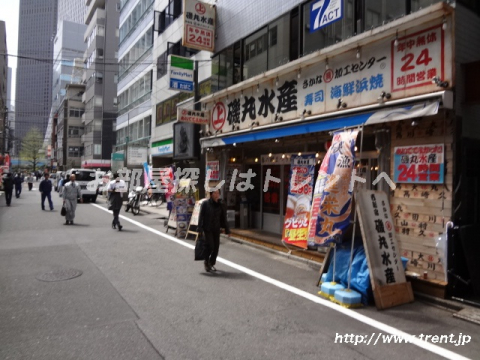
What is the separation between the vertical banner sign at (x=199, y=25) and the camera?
13.7 meters

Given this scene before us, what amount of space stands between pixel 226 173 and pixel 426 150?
805 cm

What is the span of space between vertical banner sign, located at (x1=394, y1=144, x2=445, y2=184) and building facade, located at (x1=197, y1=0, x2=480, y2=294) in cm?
2

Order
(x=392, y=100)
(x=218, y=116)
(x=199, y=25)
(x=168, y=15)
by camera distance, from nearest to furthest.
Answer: (x=392, y=100), (x=218, y=116), (x=199, y=25), (x=168, y=15)

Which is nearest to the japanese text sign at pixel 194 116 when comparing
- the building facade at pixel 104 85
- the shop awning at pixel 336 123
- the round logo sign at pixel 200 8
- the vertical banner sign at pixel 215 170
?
the shop awning at pixel 336 123

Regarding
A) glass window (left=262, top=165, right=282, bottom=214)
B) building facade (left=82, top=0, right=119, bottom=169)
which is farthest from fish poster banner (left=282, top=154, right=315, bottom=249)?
building facade (left=82, top=0, right=119, bottom=169)

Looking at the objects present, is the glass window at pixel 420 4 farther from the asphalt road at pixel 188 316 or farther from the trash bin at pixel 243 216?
the trash bin at pixel 243 216

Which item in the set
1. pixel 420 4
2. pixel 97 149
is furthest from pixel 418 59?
pixel 97 149

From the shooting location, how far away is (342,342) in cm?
443

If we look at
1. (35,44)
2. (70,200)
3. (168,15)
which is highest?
(35,44)

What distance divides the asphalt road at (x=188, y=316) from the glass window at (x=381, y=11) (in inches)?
223

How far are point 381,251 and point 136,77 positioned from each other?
2854 centimetres

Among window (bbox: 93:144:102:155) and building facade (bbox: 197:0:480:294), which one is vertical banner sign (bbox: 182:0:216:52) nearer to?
building facade (bbox: 197:0:480:294)

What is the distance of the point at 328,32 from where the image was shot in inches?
368

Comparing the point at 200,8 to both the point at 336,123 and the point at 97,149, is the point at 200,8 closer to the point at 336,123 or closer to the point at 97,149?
the point at 336,123
